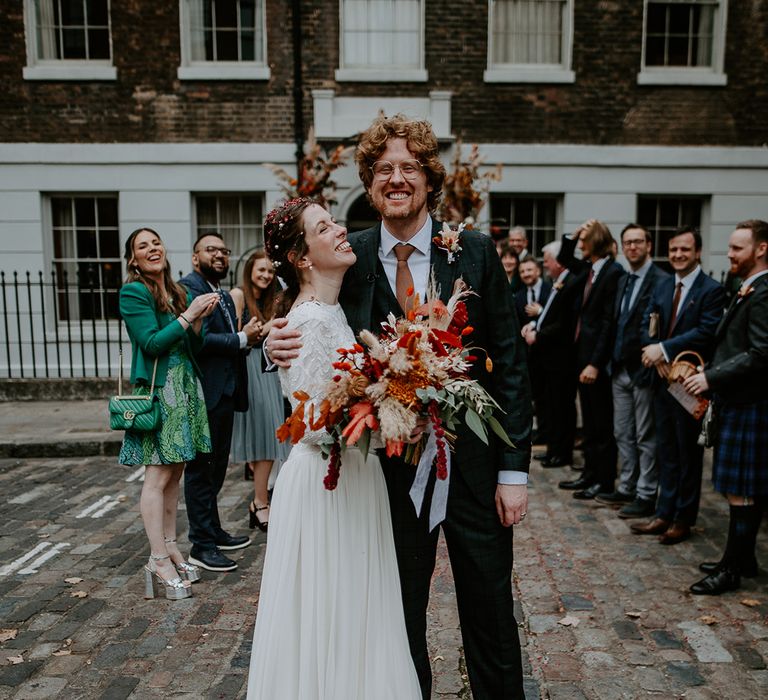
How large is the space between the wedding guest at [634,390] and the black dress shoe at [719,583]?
1467mm

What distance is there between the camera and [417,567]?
108 inches

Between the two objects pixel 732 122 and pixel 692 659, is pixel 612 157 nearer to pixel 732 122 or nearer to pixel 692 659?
pixel 732 122

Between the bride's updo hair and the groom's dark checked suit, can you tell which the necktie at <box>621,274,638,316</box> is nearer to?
the groom's dark checked suit

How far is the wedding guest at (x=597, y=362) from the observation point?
21.4ft

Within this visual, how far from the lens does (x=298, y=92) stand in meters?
11.9

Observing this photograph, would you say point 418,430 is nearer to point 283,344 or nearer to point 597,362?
point 283,344

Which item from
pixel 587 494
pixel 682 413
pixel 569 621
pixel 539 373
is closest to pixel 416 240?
pixel 569 621

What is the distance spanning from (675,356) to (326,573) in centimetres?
369

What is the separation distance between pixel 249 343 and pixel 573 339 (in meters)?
3.72

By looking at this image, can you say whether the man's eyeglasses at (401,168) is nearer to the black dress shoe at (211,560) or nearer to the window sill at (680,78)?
the black dress shoe at (211,560)

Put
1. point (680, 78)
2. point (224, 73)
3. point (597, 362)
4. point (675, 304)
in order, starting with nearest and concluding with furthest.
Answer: point (675, 304)
point (597, 362)
point (224, 73)
point (680, 78)

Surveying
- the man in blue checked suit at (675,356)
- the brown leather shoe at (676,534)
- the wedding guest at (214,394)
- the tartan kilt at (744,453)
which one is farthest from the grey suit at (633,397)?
the wedding guest at (214,394)

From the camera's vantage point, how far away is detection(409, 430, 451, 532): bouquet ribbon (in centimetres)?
251

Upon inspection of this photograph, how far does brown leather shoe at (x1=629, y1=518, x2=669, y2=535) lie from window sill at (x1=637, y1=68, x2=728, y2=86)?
9.04m
